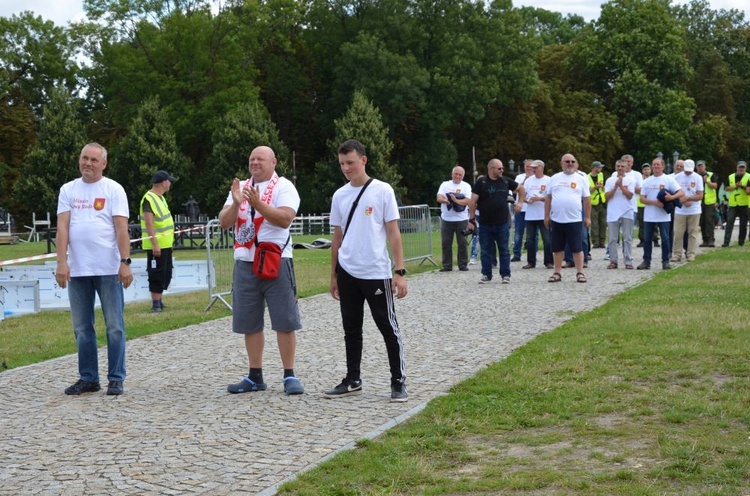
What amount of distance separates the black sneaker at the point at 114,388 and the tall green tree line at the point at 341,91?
44.2 m

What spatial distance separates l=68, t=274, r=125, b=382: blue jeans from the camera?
28.0ft

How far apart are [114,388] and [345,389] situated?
1.88 metres

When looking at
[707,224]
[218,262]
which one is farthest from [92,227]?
[707,224]

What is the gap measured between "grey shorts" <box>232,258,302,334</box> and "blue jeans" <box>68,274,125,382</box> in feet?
3.32

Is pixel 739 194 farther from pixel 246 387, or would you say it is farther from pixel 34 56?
pixel 34 56

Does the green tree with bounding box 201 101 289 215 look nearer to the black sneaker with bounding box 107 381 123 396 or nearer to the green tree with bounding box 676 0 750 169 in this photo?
the green tree with bounding box 676 0 750 169

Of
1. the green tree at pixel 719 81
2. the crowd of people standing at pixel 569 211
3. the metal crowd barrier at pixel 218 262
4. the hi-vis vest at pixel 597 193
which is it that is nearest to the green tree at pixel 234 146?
the green tree at pixel 719 81

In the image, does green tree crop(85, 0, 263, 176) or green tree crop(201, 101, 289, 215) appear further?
green tree crop(85, 0, 263, 176)

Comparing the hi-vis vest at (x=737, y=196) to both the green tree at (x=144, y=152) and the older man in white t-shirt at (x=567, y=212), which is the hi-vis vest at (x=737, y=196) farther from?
the green tree at (x=144, y=152)

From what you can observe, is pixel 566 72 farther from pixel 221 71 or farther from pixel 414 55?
pixel 221 71

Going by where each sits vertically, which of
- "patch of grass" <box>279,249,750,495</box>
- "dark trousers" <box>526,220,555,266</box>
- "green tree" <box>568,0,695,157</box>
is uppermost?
"green tree" <box>568,0,695,157</box>

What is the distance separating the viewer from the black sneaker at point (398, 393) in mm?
7734

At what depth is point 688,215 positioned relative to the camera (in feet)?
70.7

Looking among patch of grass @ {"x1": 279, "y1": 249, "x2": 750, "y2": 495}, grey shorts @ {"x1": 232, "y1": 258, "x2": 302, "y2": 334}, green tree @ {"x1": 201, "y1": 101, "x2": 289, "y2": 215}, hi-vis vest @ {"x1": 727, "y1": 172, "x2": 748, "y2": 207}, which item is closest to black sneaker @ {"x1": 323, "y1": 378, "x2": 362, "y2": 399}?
grey shorts @ {"x1": 232, "y1": 258, "x2": 302, "y2": 334}
